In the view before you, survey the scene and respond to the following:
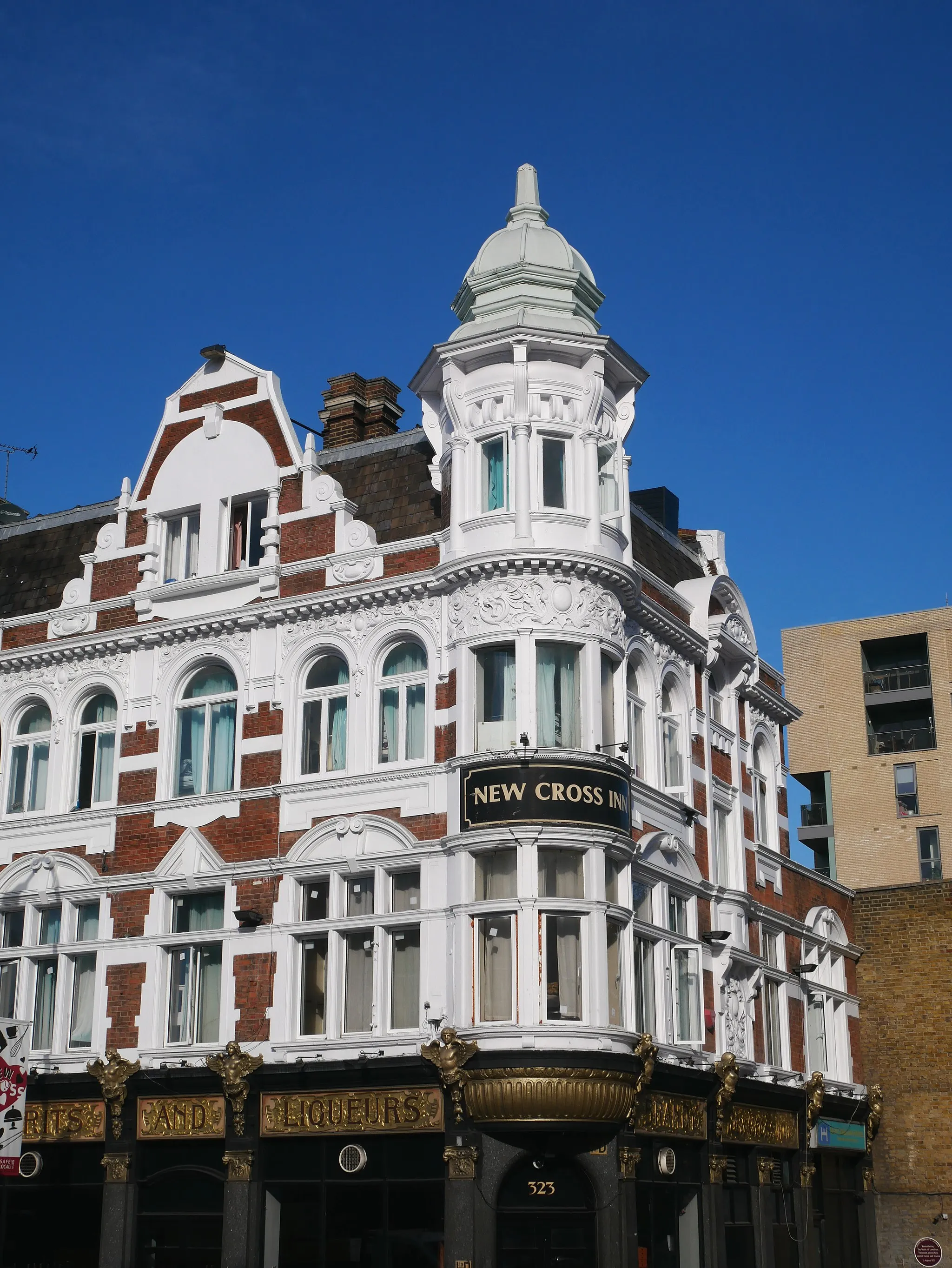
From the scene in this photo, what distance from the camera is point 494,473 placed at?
32.6m

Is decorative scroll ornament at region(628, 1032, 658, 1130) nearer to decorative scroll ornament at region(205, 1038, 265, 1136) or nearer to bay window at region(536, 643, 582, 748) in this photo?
bay window at region(536, 643, 582, 748)

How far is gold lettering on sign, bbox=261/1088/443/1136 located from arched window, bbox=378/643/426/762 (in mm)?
6310

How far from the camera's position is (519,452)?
31.9 metres

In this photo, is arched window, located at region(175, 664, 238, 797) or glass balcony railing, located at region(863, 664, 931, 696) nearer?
arched window, located at region(175, 664, 238, 797)

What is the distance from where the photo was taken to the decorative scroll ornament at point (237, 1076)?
30.9 meters

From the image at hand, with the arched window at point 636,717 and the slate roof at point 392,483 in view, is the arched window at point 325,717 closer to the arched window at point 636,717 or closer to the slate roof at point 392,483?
the slate roof at point 392,483

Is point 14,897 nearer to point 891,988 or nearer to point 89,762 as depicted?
point 89,762

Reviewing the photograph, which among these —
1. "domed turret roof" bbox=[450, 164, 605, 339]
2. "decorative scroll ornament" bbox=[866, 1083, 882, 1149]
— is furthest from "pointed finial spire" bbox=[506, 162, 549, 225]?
"decorative scroll ornament" bbox=[866, 1083, 882, 1149]

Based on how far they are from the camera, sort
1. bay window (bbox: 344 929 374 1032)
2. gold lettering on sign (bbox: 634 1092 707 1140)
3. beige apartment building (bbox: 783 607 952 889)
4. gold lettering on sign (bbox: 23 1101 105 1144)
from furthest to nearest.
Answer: beige apartment building (bbox: 783 607 952 889), gold lettering on sign (bbox: 23 1101 105 1144), bay window (bbox: 344 929 374 1032), gold lettering on sign (bbox: 634 1092 707 1140)

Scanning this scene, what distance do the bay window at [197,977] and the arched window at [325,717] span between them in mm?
3293

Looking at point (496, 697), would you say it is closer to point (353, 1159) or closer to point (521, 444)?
point (521, 444)

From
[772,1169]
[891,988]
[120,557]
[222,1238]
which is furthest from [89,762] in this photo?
[891,988]

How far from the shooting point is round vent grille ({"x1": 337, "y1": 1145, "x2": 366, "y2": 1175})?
2992cm

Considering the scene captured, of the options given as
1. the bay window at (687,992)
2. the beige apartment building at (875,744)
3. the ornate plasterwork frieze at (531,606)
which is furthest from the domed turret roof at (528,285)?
the beige apartment building at (875,744)
